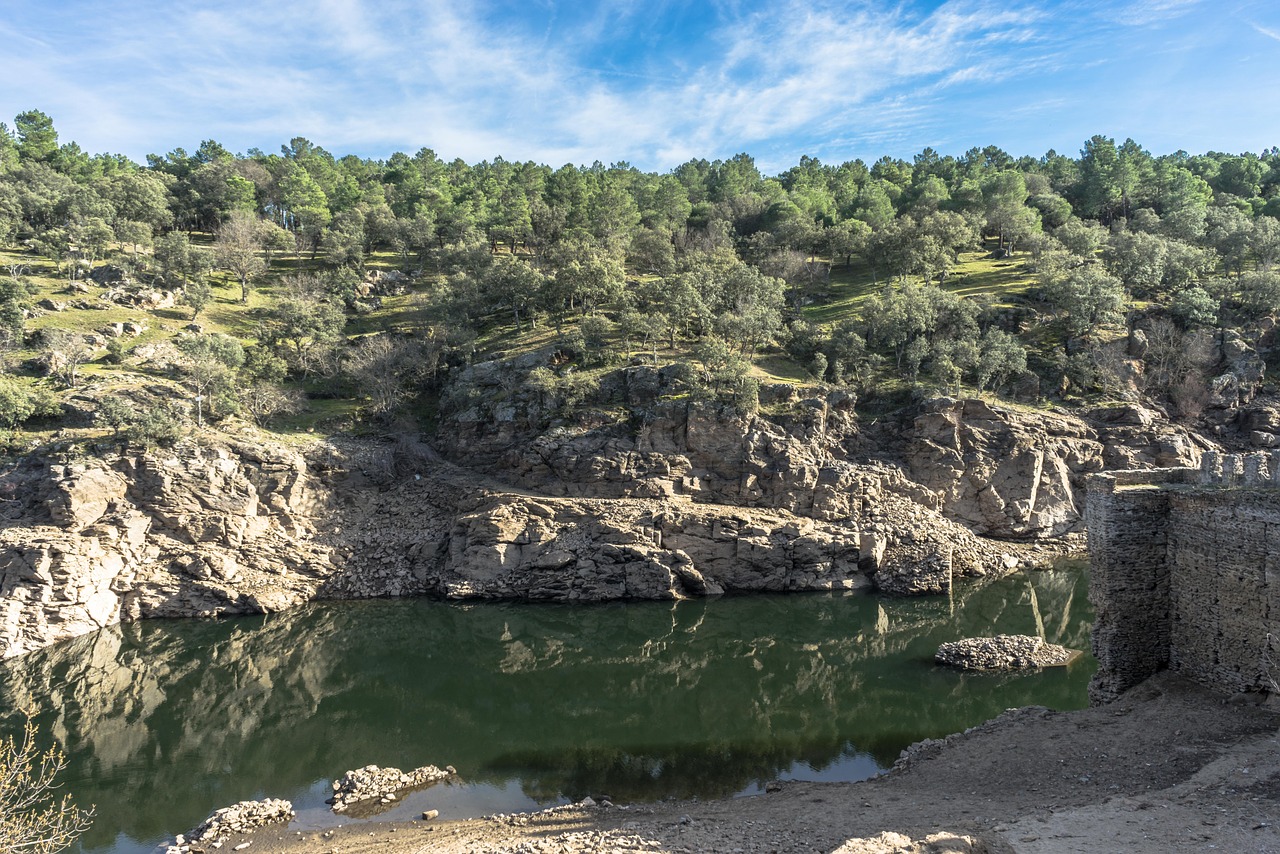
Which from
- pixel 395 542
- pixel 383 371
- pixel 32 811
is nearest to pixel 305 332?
pixel 383 371

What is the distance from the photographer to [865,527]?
1462 inches

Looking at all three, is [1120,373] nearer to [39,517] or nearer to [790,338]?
[790,338]

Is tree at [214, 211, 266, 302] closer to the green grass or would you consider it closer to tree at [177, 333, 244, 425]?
tree at [177, 333, 244, 425]

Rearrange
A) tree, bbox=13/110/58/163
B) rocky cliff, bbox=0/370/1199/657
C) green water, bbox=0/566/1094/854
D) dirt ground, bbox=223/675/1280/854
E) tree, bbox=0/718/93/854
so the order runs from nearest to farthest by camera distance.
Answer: tree, bbox=0/718/93/854 → dirt ground, bbox=223/675/1280/854 → green water, bbox=0/566/1094/854 → rocky cliff, bbox=0/370/1199/657 → tree, bbox=13/110/58/163

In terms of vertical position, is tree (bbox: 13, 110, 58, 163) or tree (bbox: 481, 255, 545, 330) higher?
tree (bbox: 13, 110, 58, 163)

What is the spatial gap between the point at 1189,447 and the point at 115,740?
5000cm

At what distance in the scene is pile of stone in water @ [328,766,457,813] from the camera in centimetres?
1906

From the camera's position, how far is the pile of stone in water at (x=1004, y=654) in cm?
2527

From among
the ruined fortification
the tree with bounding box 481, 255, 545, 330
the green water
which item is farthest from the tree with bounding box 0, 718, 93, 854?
the tree with bounding box 481, 255, 545, 330

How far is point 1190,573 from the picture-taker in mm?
16953

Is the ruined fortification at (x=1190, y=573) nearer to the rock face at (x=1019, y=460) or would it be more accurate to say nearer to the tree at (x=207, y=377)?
the rock face at (x=1019, y=460)

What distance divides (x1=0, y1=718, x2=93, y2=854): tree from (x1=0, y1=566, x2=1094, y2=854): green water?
0.80 meters

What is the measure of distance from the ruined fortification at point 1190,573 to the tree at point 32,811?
21.1m

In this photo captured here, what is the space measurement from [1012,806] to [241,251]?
63.4m
